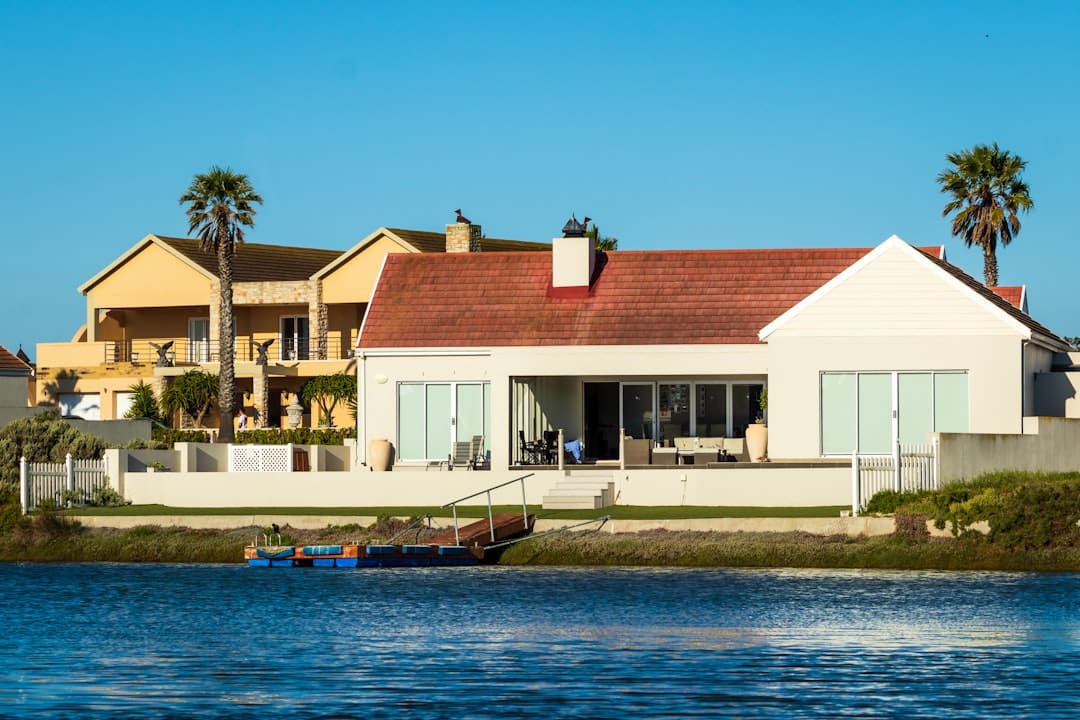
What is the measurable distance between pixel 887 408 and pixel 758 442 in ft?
10.7

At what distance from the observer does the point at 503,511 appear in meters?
42.8

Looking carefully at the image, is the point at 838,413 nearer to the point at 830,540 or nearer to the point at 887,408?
the point at 887,408

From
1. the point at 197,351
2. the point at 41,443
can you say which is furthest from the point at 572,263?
the point at 197,351

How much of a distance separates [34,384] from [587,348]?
35661 mm

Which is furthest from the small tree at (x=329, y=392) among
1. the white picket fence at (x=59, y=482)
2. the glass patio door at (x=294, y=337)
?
the white picket fence at (x=59, y=482)

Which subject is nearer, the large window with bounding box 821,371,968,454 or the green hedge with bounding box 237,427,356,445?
the large window with bounding box 821,371,968,454

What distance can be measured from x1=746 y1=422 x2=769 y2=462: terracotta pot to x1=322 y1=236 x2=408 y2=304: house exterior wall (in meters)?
27.4

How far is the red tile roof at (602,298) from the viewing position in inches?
1905

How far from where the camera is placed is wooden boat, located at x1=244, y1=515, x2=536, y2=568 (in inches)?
1519

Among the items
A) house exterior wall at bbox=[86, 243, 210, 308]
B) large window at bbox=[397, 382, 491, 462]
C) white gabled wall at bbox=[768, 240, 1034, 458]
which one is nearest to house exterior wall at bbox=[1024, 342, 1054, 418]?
white gabled wall at bbox=[768, 240, 1034, 458]

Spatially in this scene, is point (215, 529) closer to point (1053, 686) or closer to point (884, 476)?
point (884, 476)

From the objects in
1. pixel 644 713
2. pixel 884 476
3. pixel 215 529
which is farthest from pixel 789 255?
pixel 644 713

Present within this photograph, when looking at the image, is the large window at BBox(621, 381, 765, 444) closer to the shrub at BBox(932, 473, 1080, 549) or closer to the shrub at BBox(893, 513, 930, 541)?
the shrub at BBox(893, 513, 930, 541)

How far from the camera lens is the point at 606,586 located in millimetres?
35531
